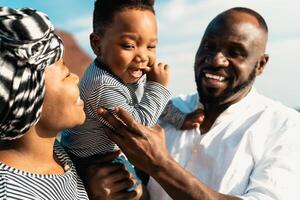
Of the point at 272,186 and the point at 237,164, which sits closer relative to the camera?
the point at 272,186

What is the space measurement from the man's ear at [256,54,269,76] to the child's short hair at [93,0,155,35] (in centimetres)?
161

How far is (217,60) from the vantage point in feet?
14.8

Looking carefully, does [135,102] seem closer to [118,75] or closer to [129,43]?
[118,75]

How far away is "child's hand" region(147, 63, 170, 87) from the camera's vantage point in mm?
3604

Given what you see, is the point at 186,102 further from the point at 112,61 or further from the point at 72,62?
the point at 72,62

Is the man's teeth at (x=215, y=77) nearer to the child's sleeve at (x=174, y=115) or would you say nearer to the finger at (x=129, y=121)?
the child's sleeve at (x=174, y=115)

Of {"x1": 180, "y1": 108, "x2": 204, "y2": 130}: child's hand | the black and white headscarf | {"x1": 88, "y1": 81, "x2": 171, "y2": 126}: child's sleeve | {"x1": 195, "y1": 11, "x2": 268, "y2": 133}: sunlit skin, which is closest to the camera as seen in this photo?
the black and white headscarf

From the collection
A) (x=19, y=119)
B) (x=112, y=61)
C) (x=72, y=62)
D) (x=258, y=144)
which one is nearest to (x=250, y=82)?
(x=258, y=144)

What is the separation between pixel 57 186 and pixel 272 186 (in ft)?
5.83

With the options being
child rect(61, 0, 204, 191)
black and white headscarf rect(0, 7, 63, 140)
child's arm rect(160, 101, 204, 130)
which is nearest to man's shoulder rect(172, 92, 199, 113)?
child's arm rect(160, 101, 204, 130)

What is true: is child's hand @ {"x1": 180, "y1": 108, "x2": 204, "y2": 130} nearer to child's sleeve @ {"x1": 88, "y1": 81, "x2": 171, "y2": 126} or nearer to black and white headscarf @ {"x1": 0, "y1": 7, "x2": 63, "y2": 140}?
child's sleeve @ {"x1": 88, "y1": 81, "x2": 171, "y2": 126}

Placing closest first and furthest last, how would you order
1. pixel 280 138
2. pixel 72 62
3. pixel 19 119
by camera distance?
pixel 19 119, pixel 280 138, pixel 72 62

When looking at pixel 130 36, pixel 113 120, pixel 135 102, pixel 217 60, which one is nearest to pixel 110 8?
pixel 130 36

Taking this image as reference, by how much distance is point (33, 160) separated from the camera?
2.89 metres
